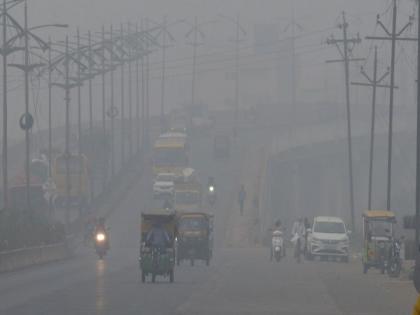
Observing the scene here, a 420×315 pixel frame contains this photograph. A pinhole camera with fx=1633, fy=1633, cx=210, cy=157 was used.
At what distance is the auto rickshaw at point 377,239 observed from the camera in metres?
52.5

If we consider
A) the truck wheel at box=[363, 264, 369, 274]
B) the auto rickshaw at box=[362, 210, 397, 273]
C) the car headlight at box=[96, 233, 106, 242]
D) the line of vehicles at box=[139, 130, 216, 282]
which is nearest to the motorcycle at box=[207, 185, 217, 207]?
the line of vehicles at box=[139, 130, 216, 282]

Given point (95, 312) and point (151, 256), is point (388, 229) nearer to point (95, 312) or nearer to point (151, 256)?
point (151, 256)

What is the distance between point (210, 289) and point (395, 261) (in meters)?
12.2

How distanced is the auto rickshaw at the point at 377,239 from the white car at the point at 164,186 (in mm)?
50494

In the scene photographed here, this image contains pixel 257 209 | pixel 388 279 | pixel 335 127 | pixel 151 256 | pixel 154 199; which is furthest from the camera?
pixel 335 127

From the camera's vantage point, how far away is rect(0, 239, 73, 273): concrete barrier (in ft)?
165

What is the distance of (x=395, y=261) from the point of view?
49.9 meters

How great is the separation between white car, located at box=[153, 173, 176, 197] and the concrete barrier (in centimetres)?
3819

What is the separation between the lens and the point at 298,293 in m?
38.2

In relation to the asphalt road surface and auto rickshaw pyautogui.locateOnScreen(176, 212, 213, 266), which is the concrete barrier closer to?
the asphalt road surface

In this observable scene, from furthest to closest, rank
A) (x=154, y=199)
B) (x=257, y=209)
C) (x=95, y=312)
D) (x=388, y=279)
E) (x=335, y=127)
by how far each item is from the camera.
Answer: (x=335, y=127), (x=154, y=199), (x=257, y=209), (x=388, y=279), (x=95, y=312)

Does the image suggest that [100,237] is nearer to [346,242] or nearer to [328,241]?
[328,241]

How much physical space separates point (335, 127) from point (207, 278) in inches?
3396

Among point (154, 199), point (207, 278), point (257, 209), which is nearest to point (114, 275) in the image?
point (207, 278)
